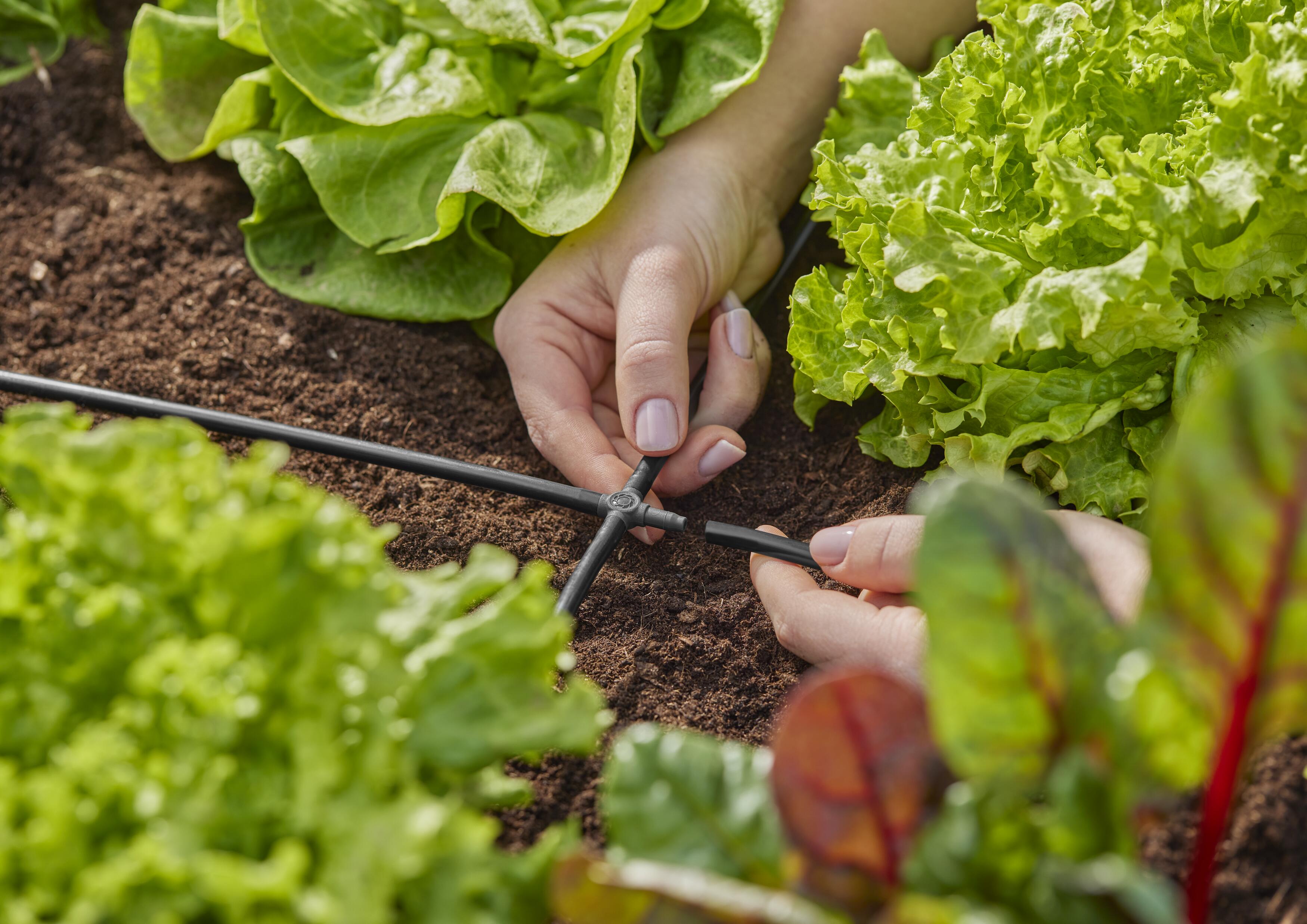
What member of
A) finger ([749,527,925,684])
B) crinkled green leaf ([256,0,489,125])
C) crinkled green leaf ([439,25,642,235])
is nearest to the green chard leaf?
finger ([749,527,925,684])

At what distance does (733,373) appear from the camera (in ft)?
5.02

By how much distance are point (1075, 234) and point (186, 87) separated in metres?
1.56

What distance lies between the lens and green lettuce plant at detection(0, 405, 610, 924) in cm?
60

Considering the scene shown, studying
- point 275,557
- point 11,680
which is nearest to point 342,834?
point 275,557

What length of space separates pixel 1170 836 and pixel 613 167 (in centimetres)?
113

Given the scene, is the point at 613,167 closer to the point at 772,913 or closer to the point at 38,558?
the point at 38,558

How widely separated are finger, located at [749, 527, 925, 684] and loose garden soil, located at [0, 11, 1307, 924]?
0.05 metres

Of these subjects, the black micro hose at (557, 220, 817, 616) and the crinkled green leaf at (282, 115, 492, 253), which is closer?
the black micro hose at (557, 220, 817, 616)

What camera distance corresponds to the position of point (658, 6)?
1564mm

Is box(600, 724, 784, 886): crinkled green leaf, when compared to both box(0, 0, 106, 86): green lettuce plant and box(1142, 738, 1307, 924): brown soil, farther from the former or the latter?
box(0, 0, 106, 86): green lettuce plant

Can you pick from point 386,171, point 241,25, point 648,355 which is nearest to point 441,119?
point 386,171

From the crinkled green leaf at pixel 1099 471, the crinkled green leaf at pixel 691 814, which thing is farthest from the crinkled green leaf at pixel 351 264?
the crinkled green leaf at pixel 691 814

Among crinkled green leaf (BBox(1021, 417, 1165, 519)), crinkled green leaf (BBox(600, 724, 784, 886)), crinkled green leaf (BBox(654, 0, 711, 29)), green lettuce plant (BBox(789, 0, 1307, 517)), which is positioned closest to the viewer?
crinkled green leaf (BBox(600, 724, 784, 886))

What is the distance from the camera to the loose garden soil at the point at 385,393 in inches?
49.6
